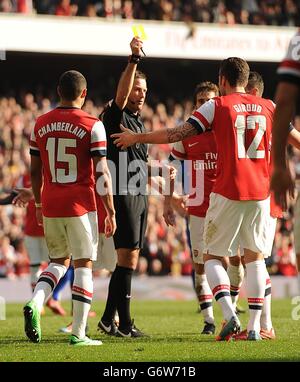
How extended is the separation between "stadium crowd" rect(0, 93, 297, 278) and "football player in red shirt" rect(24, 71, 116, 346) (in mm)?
12749

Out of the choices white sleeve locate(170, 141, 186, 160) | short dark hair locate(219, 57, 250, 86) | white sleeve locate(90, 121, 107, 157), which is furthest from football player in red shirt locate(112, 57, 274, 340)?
white sleeve locate(170, 141, 186, 160)

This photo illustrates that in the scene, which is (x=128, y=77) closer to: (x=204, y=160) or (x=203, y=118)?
(x=203, y=118)

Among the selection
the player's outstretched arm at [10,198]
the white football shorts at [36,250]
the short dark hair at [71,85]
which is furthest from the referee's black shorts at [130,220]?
the white football shorts at [36,250]

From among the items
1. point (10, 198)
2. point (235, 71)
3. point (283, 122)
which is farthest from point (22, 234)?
point (283, 122)

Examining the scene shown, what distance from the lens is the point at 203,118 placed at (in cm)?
881

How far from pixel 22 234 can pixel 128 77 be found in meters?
14.3

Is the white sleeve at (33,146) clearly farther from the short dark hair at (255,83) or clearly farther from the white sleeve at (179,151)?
the short dark hair at (255,83)

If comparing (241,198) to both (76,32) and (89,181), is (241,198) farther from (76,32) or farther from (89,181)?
(76,32)

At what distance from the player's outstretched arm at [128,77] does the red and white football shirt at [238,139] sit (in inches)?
32.3

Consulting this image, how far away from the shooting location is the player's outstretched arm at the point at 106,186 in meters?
8.79

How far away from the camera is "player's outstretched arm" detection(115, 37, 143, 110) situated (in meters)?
9.20

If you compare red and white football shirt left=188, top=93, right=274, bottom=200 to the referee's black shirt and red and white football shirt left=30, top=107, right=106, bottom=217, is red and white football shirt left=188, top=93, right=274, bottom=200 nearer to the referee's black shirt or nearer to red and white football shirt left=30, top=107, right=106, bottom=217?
red and white football shirt left=30, top=107, right=106, bottom=217

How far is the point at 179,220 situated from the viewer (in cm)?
2577
